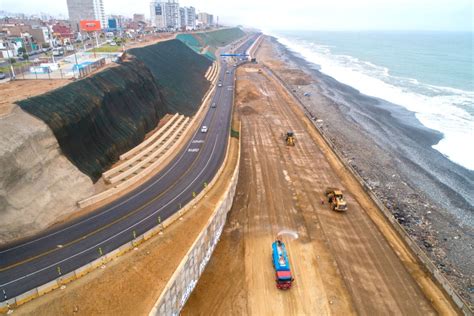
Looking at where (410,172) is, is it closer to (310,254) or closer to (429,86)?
(310,254)

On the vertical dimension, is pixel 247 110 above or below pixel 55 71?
below

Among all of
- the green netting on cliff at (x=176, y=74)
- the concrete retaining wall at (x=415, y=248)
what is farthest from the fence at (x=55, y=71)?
the concrete retaining wall at (x=415, y=248)

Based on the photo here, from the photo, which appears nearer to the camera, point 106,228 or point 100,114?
point 106,228

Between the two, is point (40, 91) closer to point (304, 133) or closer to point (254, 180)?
point (254, 180)

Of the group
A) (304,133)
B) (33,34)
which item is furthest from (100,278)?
(33,34)

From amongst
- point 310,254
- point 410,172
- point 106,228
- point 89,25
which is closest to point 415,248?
point 310,254

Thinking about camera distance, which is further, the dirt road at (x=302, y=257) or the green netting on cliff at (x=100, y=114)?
the green netting on cliff at (x=100, y=114)

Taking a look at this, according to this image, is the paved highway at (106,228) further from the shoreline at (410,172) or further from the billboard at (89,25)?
the billboard at (89,25)
